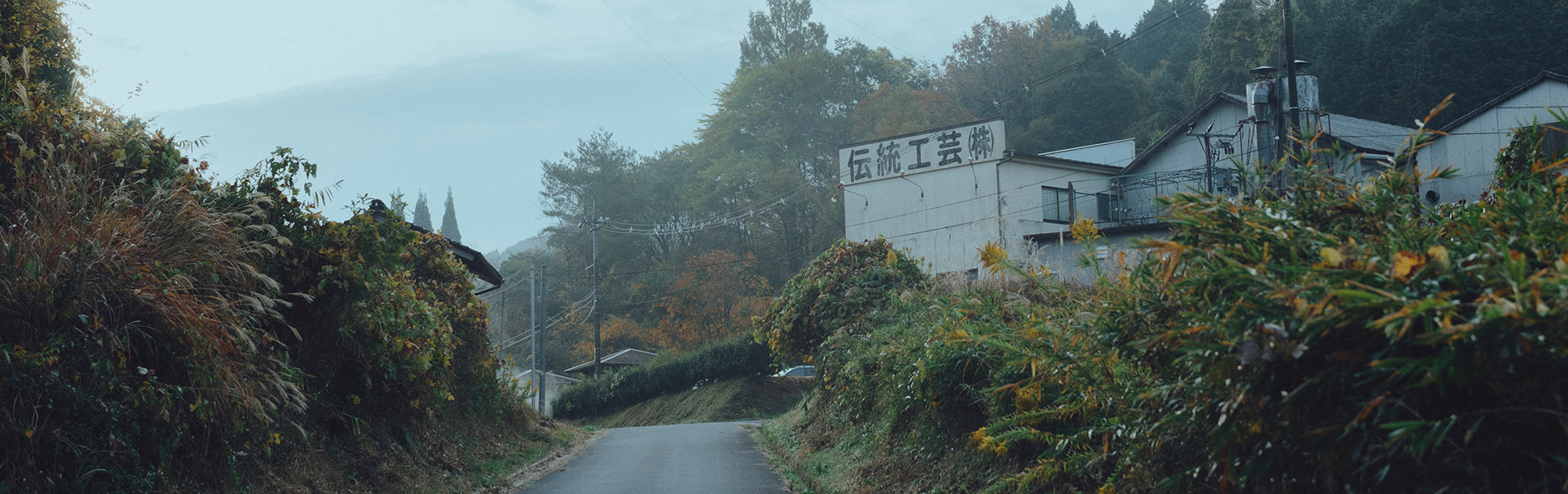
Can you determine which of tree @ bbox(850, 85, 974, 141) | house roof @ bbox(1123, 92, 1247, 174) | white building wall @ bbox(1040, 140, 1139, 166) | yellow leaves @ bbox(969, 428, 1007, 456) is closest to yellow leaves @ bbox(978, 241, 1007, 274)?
yellow leaves @ bbox(969, 428, 1007, 456)

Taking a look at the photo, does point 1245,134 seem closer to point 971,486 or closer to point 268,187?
point 971,486

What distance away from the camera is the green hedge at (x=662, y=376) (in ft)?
122

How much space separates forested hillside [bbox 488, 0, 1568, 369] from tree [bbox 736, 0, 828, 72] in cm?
8

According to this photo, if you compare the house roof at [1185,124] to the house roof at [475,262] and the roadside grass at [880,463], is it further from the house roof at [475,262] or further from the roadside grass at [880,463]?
the house roof at [475,262]

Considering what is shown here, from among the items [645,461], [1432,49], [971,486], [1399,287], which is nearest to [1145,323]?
[1399,287]

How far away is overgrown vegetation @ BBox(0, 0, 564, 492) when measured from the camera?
214 inches

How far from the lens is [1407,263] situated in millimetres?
2689

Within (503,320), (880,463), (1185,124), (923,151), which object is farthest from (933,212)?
(503,320)

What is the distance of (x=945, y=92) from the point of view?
173 feet

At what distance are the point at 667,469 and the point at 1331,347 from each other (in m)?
11.2

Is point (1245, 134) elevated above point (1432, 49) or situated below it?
below

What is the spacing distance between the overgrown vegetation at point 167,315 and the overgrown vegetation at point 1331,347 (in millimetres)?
5421

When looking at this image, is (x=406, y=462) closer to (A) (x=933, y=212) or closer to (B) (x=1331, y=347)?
(B) (x=1331, y=347)

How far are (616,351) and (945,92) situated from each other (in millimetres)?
23674
